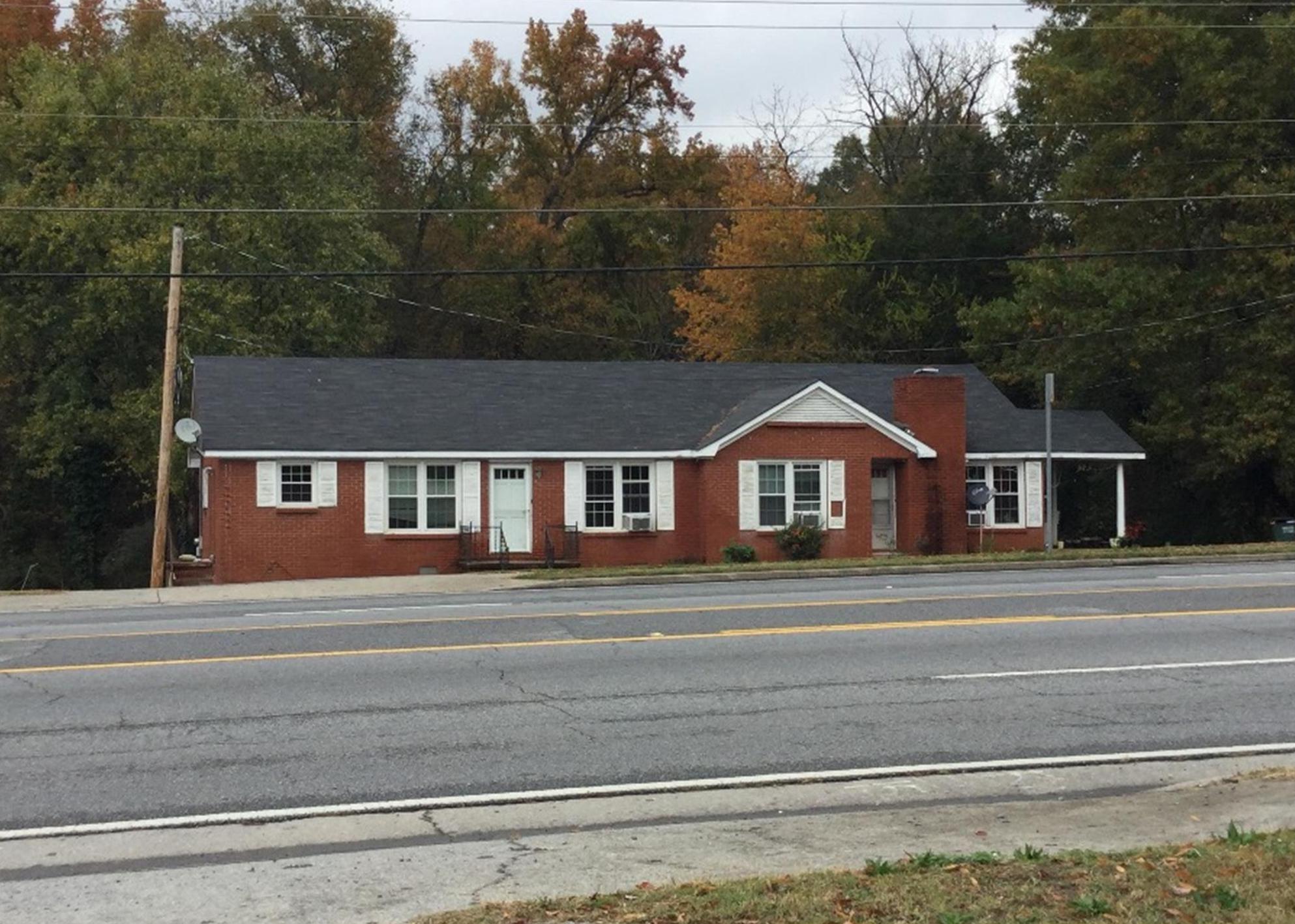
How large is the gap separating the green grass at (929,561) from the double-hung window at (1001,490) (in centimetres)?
625

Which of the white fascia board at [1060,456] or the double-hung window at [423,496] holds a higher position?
the white fascia board at [1060,456]

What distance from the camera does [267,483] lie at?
30.5 metres

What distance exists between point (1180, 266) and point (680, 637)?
3056 centimetres

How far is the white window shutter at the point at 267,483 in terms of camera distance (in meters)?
30.5

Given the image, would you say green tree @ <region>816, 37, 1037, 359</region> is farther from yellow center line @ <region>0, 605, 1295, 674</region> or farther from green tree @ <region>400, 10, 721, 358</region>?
yellow center line @ <region>0, 605, 1295, 674</region>

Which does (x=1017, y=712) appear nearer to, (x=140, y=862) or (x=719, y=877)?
(x=719, y=877)

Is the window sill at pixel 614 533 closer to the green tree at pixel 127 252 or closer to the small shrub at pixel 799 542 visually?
the small shrub at pixel 799 542

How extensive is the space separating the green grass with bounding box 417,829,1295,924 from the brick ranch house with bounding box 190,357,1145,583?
24.7 meters

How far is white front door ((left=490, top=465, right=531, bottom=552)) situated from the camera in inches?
1267

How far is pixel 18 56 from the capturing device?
49844 millimetres

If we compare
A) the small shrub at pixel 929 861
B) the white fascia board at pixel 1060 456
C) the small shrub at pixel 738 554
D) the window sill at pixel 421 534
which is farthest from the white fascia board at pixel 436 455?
the small shrub at pixel 929 861

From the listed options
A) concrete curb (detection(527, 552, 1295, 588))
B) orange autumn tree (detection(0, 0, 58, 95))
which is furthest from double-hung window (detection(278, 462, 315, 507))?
orange autumn tree (detection(0, 0, 58, 95))

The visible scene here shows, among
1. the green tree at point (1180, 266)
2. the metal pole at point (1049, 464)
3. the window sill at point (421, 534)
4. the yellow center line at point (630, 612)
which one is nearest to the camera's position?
the yellow center line at point (630, 612)

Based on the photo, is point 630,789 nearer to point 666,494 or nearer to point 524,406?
point 666,494
